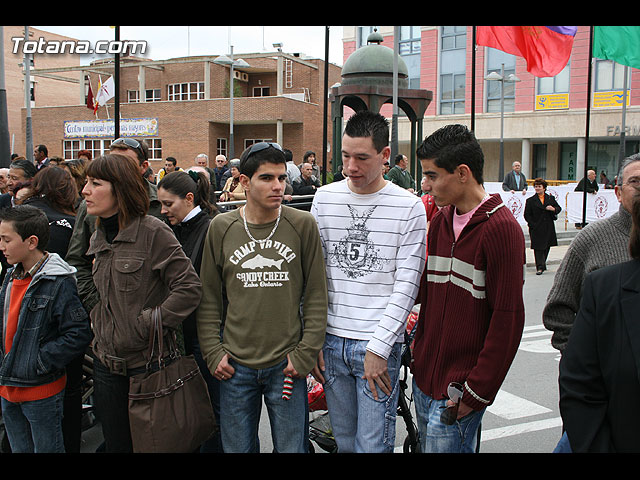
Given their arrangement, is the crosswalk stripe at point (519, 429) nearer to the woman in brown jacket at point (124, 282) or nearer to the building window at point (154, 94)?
the woman in brown jacket at point (124, 282)

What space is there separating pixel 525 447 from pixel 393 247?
8.41ft

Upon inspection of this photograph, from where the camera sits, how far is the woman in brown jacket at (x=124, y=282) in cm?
311

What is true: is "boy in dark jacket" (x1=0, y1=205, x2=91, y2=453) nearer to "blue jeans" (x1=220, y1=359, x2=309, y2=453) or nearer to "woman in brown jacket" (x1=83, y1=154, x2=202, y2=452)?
"woman in brown jacket" (x1=83, y1=154, x2=202, y2=452)

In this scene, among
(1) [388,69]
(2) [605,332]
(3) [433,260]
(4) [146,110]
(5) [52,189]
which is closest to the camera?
(2) [605,332]

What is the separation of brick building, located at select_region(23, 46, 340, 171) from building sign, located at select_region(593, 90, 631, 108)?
19183 mm

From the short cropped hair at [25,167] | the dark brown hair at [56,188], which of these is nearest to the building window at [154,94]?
the short cropped hair at [25,167]

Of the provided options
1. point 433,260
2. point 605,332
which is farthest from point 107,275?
point 605,332

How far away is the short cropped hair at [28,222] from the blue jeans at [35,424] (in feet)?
3.00

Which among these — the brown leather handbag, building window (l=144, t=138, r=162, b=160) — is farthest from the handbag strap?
building window (l=144, t=138, r=162, b=160)

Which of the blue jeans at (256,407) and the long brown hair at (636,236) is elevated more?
the long brown hair at (636,236)

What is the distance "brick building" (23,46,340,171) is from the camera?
46562 millimetres

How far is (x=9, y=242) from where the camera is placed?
3.51 meters

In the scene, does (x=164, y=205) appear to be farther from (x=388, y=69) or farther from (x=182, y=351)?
(x=388, y=69)

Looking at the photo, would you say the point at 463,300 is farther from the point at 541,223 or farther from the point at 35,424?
the point at 541,223
